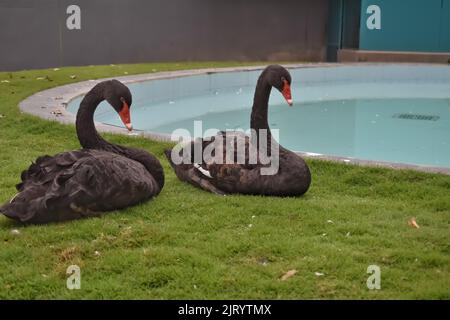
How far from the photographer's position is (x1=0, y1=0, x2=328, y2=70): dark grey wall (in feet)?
36.5

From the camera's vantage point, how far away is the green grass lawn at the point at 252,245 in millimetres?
2533

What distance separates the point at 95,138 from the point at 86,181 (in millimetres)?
523

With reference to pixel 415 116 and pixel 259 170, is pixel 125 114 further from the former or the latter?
pixel 415 116

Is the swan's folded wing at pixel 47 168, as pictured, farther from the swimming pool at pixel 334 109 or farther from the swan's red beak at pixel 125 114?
the swimming pool at pixel 334 109

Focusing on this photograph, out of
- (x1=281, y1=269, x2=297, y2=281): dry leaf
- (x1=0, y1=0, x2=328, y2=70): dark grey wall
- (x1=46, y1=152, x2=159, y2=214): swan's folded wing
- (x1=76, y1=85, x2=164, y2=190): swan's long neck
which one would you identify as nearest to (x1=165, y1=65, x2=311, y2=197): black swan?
(x1=76, y1=85, x2=164, y2=190): swan's long neck

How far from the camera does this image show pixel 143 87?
349 inches

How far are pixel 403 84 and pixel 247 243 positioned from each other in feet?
30.6

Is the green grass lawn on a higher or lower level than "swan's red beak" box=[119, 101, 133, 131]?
lower

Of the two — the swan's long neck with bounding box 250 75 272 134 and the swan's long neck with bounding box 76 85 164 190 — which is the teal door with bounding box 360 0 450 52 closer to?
→ the swan's long neck with bounding box 250 75 272 134

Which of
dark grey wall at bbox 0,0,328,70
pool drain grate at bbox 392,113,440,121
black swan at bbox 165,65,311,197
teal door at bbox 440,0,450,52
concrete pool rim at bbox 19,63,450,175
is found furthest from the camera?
teal door at bbox 440,0,450,52

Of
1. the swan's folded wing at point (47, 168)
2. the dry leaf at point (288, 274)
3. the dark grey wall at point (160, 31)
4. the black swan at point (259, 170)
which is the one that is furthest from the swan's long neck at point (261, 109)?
the dark grey wall at point (160, 31)

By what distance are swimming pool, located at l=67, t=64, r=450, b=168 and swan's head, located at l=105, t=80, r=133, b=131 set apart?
9.79ft

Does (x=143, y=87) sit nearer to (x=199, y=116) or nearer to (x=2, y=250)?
(x=199, y=116)
